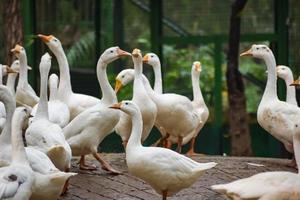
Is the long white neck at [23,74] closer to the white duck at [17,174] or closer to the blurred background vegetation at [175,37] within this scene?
the blurred background vegetation at [175,37]

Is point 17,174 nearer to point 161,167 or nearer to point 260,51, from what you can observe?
point 161,167

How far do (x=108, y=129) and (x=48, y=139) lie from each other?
1286 mm

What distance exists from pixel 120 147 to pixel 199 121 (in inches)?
128

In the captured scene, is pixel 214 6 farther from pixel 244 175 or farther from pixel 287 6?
pixel 244 175

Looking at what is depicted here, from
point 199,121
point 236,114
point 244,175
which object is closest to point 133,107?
point 244,175

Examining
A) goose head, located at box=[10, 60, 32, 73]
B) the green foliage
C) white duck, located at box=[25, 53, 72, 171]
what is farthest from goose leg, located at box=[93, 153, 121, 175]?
the green foliage

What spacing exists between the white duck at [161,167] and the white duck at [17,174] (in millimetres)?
1170

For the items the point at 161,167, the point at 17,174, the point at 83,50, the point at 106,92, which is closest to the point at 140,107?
the point at 106,92

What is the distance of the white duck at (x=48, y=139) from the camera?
8.88 metres

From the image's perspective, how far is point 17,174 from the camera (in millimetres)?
7777

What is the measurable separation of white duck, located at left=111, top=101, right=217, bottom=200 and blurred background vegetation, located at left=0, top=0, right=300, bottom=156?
616 cm

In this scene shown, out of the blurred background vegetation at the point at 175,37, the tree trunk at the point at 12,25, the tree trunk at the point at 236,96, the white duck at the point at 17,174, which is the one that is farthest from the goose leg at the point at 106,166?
the blurred background vegetation at the point at 175,37

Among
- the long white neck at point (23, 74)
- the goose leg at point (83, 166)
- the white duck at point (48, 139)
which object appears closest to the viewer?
the white duck at point (48, 139)

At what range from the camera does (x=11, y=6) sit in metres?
12.9
